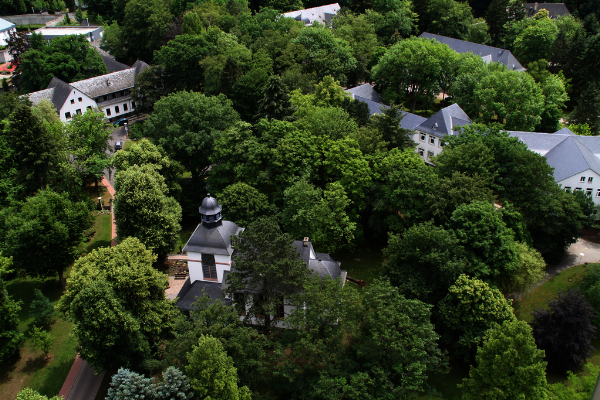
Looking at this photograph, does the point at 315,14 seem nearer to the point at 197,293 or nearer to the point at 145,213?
the point at 145,213

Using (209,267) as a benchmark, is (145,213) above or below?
above

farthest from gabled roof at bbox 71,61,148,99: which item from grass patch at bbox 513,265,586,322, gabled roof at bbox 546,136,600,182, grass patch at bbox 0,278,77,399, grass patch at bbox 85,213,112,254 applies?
grass patch at bbox 513,265,586,322

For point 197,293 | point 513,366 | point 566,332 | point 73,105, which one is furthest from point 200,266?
point 73,105

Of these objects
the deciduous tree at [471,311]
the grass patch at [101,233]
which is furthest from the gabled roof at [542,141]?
the grass patch at [101,233]

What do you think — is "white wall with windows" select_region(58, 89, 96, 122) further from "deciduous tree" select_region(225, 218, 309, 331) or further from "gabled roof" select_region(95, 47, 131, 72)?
"deciduous tree" select_region(225, 218, 309, 331)

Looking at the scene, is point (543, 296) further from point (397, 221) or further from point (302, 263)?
point (302, 263)

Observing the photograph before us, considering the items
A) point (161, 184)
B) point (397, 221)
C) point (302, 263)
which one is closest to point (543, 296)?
point (397, 221)
